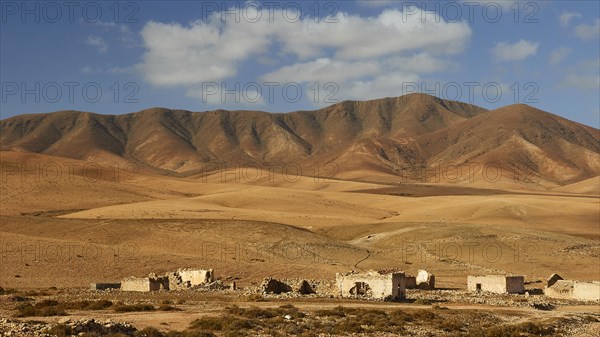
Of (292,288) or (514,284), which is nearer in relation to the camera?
(292,288)

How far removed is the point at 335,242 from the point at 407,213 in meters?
32.8

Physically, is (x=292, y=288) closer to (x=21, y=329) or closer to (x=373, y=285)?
(x=373, y=285)

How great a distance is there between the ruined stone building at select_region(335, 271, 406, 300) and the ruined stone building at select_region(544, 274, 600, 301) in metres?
Result: 10.3

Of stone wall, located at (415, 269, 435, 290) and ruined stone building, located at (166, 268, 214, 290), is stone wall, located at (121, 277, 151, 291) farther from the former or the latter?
stone wall, located at (415, 269, 435, 290)

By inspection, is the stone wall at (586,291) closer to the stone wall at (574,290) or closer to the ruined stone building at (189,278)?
the stone wall at (574,290)

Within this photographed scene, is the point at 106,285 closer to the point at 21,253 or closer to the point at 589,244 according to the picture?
the point at 21,253

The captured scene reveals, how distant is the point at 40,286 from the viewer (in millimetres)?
41281

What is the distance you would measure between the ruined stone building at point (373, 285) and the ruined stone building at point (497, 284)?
7.44 metres

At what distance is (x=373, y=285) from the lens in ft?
123

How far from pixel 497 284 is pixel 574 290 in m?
4.19

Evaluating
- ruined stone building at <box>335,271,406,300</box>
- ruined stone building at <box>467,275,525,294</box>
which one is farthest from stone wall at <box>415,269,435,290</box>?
ruined stone building at <box>335,271,406,300</box>

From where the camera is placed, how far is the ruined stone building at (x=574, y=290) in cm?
4125

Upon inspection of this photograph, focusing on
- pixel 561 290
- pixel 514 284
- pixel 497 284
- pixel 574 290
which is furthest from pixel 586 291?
pixel 497 284

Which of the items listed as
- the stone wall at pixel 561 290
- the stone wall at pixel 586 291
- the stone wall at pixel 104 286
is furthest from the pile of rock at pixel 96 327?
the stone wall at pixel 586 291
